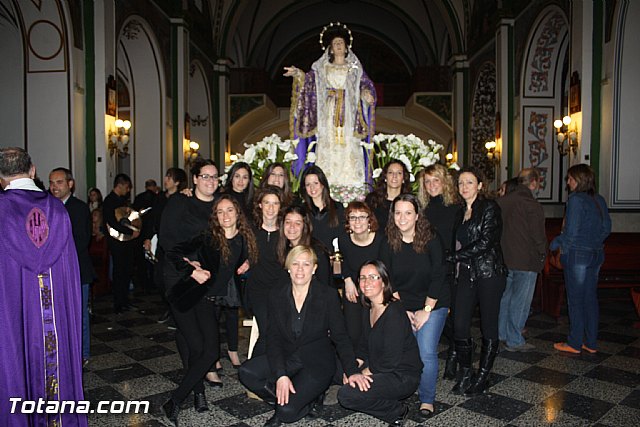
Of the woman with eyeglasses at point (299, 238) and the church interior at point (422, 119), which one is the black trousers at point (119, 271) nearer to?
the church interior at point (422, 119)

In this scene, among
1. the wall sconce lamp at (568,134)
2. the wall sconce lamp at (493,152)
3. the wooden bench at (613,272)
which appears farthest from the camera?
the wall sconce lamp at (493,152)

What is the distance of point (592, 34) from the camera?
8.91 meters

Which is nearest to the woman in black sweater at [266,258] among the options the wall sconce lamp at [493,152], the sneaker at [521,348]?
the sneaker at [521,348]

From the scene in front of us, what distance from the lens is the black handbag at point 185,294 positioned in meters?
3.39

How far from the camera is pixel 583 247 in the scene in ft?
15.7

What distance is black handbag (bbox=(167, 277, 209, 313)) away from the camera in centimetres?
339

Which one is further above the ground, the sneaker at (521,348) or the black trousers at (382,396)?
the black trousers at (382,396)

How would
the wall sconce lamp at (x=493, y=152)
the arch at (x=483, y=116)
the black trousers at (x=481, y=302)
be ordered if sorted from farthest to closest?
the arch at (x=483, y=116), the wall sconce lamp at (x=493, y=152), the black trousers at (x=481, y=302)

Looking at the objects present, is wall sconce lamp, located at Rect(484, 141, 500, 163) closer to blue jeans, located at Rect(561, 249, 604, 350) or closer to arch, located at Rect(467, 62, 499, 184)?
arch, located at Rect(467, 62, 499, 184)

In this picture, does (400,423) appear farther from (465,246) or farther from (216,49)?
(216,49)

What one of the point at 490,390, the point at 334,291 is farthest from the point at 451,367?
the point at 334,291

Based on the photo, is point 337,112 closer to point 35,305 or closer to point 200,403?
point 200,403

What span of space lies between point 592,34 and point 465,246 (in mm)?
6985

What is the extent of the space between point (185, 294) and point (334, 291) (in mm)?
960
